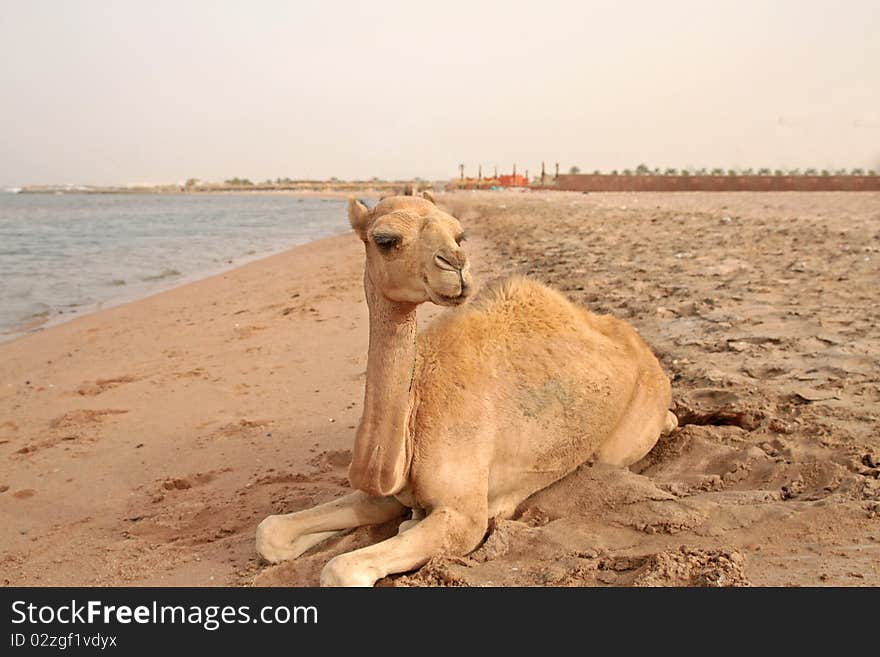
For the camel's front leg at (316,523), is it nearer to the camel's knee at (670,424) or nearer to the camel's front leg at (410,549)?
the camel's front leg at (410,549)

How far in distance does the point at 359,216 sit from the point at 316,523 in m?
1.53

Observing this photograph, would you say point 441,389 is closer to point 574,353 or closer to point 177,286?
point 574,353

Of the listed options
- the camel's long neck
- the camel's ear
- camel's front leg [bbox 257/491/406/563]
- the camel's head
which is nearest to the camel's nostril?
the camel's head

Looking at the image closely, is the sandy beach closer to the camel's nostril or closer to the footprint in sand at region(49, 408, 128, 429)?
the footprint in sand at region(49, 408, 128, 429)

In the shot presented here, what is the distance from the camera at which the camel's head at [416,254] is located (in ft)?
9.17

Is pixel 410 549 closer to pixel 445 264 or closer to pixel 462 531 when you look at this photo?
pixel 462 531

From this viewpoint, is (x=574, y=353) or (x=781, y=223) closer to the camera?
(x=574, y=353)

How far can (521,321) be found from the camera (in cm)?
414

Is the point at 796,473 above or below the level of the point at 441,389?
below

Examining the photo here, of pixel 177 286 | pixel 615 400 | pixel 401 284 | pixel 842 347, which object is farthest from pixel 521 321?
pixel 177 286

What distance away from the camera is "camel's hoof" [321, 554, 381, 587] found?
3.01 metres

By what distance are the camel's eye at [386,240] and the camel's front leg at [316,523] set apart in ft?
4.64

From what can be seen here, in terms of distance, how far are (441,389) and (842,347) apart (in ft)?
12.6

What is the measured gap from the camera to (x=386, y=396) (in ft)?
10.4
